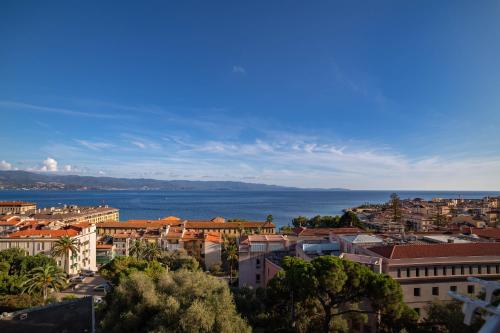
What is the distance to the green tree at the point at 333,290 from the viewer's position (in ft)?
72.7

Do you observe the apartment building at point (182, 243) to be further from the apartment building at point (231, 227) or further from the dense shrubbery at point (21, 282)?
the dense shrubbery at point (21, 282)

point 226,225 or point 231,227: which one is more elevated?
point 226,225

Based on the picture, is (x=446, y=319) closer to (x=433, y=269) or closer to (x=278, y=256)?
(x=433, y=269)

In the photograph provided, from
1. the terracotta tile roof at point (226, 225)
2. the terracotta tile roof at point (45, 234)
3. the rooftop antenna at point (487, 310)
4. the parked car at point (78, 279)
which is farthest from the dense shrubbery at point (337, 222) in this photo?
the rooftop antenna at point (487, 310)

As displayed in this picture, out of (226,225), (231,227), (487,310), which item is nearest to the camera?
(487,310)

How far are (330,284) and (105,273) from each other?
27120 mm

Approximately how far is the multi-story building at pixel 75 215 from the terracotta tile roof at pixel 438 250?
9183 centimetres

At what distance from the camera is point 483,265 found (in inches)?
1224

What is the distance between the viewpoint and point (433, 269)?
30.4 m

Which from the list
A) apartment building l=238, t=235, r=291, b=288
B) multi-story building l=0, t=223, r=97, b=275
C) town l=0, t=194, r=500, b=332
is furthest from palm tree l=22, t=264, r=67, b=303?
apartment building l=238, t=235, r=291, b=288

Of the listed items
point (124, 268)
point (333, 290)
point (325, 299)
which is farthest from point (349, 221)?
point (333, 290)

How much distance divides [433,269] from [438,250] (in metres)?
2.29

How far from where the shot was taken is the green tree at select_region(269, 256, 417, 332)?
22156 millimetres

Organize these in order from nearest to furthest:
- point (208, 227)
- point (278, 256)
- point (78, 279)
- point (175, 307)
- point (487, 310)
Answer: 1. point (487, 310)
2. point (175, 307)
3. point (278, 256)
4. point (78, 279)
5. point (208, 227)
